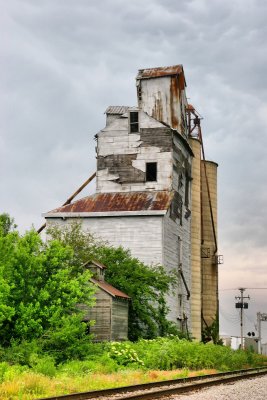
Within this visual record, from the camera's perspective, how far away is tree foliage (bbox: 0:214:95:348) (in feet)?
71.7

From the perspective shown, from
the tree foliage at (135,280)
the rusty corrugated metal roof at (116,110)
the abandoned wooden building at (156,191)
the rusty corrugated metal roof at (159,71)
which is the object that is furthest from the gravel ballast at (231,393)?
the rusty corrugated metal roof at (159,71)

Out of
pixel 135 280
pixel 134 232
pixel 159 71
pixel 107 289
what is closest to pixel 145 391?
pixel 107 289

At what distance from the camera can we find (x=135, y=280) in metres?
33.6

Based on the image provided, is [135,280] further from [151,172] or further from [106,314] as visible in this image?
[151,172]

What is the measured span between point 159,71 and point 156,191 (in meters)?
10.1

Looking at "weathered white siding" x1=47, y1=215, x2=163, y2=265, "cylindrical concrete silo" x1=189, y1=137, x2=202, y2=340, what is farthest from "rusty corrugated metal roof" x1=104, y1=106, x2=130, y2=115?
"weathered white siding" x1=47, y1=215, x2=163, y2=265

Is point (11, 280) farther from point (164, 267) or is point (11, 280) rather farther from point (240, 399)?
point (164, 267)

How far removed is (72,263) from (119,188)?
10193 mm

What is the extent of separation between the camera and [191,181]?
45938 mm

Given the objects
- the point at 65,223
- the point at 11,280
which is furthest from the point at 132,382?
the point at 65,223

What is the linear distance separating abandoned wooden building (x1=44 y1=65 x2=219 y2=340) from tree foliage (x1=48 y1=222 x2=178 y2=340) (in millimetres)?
1796

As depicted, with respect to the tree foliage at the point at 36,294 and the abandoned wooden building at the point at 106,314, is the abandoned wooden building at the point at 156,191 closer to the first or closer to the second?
the abandoned wooden building at the point at 106,314

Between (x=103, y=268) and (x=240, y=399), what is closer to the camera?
(x=240, y=399)

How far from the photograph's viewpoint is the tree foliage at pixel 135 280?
3297cm
